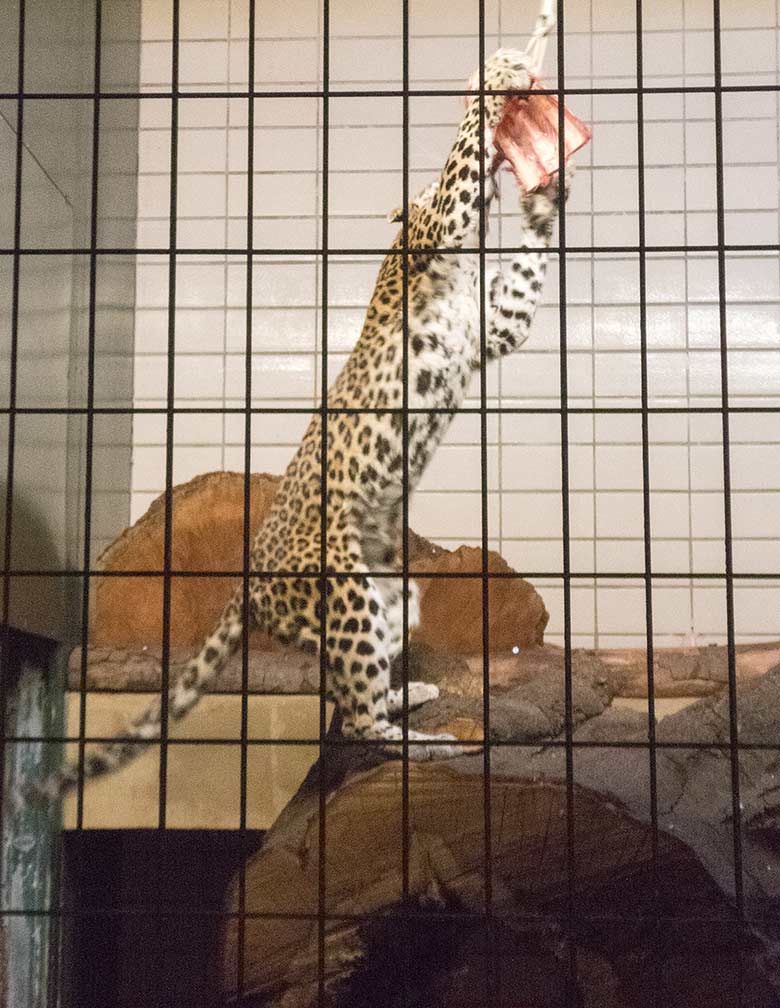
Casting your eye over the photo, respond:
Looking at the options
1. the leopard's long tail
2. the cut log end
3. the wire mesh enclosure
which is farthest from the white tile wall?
the cut log end

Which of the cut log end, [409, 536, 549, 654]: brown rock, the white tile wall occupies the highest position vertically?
the white tile wall

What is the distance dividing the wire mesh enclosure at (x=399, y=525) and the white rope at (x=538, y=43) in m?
0.05

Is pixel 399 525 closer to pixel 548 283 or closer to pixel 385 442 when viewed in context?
pixel 385 442

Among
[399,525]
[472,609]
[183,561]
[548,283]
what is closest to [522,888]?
[472,609]

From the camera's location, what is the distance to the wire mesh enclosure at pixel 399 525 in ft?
9.29

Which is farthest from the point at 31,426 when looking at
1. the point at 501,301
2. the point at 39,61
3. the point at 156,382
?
the point at 501,301

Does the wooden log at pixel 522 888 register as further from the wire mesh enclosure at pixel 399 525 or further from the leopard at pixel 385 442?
the leopard at pixel 385 442

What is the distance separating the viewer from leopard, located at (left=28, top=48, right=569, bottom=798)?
2.98 meters

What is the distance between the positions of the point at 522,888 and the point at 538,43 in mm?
2157

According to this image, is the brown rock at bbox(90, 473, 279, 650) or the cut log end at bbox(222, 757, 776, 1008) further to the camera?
the brown rock at bbox(90, 473, 279, 650)

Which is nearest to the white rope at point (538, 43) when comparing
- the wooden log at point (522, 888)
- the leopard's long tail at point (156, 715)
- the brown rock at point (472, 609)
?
the brown rock at point (472, 609)

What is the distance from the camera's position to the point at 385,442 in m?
3.09

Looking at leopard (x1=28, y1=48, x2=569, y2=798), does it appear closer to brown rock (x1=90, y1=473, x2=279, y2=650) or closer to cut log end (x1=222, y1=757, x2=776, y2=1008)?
brown rock (x1=90, y1=473, x2=279, y2=650)

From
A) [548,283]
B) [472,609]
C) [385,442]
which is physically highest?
[548,283]
